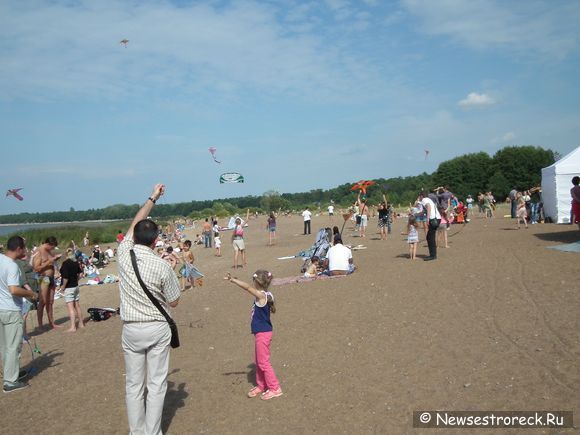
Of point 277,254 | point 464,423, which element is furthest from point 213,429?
point 277,254

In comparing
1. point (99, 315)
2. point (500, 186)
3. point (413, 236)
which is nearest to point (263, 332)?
point (99, 315)

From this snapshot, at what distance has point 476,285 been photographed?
8961 millimetres

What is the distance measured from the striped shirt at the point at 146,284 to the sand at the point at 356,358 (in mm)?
1449

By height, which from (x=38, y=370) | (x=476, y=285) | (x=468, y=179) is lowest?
(x=38, y=370)

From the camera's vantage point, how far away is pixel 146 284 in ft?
13.0

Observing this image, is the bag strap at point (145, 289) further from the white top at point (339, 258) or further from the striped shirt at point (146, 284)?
the white top at point (339, 258)

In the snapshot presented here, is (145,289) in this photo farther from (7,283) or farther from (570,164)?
(570,164)

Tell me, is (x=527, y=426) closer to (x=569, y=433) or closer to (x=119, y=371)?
(x=569, y=433)

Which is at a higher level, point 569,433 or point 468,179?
point 468,179

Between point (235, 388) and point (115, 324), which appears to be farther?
point (115, 324)

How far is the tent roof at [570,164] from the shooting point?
1938cm

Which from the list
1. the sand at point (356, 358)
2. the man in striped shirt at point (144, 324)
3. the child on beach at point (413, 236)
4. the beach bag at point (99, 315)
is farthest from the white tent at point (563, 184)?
the man in striped shirt at point (144, 324)

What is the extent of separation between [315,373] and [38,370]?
13.9 feet

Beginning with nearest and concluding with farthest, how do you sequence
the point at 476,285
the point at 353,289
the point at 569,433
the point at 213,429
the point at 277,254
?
the point at 569,433, the point at 213,429, the point at 476,285, the point at 353,289, the point at 277,254
